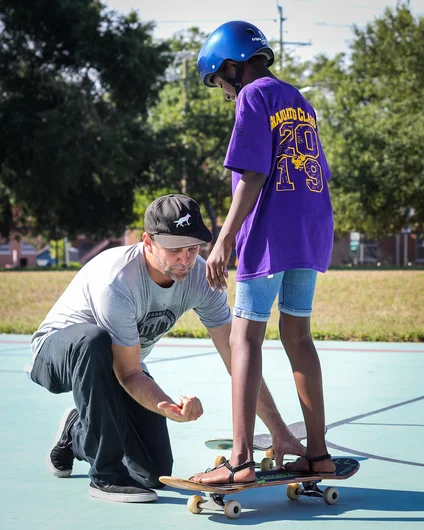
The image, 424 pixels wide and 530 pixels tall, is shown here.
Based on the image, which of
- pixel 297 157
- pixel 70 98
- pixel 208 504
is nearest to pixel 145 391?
pixel 208 504

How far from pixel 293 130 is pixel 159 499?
1.61m

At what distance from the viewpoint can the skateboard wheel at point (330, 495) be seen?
11.5 ft

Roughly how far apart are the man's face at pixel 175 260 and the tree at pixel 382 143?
38.3 metres

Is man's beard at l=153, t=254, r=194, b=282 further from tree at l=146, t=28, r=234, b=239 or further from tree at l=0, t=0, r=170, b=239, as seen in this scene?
Result: tree at l=146, t=28, r=234, b=239

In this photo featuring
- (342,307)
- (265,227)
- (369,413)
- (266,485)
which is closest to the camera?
(266,485)

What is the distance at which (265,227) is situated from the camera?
3.48 m

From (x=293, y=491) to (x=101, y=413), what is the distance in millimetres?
845

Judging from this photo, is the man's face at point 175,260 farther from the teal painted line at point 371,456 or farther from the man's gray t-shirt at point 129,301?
the teal painted line at point 371,456

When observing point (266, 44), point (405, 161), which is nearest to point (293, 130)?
point (266, 44)

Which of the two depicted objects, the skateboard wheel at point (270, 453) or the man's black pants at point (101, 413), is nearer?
the man's black pants at point (101, 413)

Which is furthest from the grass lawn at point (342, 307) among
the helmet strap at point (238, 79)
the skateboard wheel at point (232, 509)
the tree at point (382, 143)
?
the tree at point (382, 143)

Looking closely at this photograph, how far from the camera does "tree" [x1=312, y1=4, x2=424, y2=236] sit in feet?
137

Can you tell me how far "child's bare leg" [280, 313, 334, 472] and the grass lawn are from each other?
7423mm

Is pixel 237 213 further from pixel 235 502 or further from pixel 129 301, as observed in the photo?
pixel 235 502
